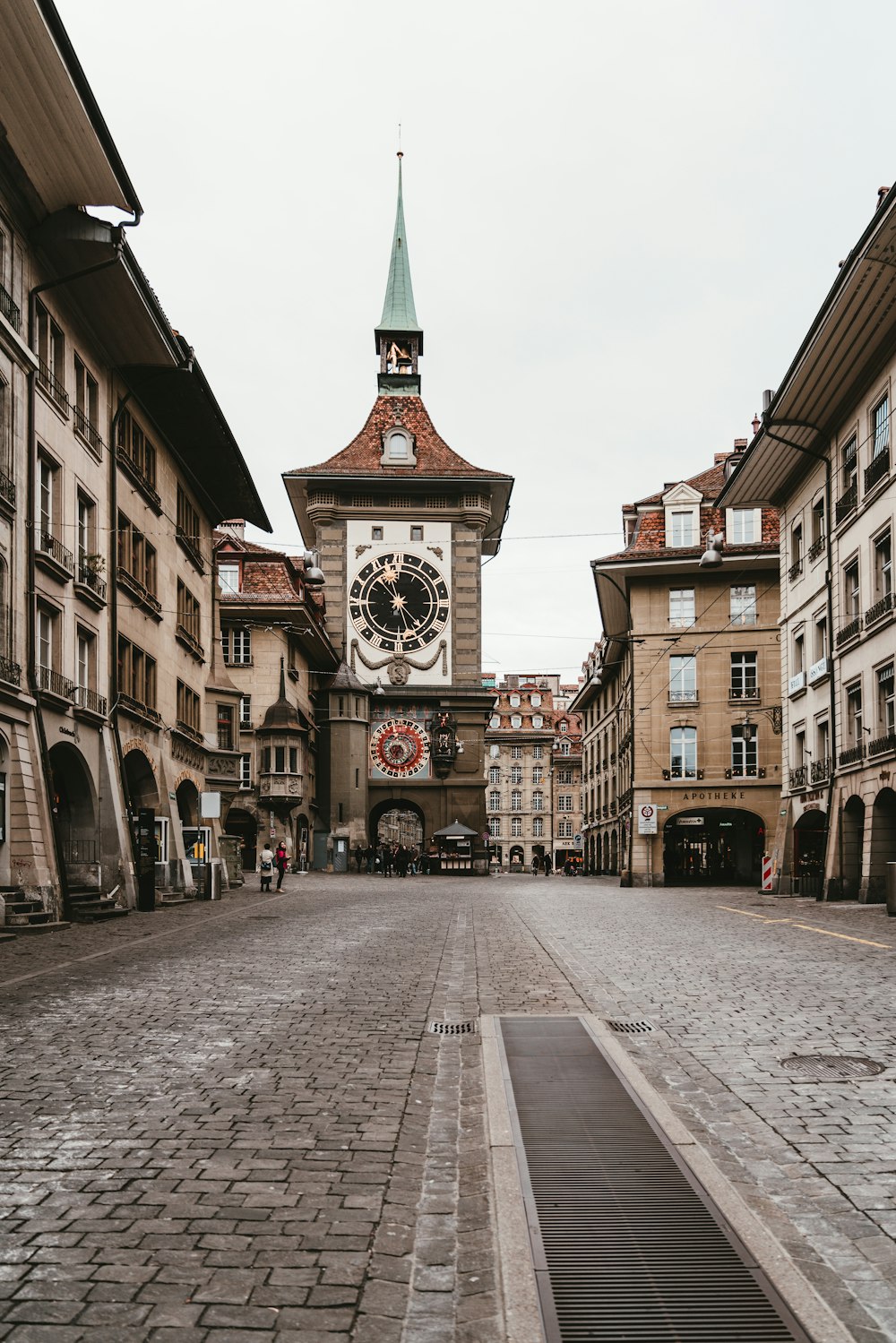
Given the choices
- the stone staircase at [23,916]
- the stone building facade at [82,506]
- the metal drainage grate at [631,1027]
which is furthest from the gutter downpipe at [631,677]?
the metal drainage grate at [631,1027]

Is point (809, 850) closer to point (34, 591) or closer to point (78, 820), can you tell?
point (78, 820)

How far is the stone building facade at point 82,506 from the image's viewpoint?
21.8m

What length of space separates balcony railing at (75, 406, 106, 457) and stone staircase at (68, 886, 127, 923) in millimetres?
9150

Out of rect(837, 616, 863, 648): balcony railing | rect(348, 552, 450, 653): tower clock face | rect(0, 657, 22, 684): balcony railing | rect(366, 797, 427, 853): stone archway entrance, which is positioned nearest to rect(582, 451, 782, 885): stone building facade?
rect(348, 552, 450, 653): tower clock face

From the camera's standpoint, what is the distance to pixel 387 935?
2002 centimetres

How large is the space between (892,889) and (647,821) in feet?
92.2

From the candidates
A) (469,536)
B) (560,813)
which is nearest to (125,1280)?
(469,536)

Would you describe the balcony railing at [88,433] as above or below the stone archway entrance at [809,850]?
above

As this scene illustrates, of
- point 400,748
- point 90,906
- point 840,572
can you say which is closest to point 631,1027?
point 90,906

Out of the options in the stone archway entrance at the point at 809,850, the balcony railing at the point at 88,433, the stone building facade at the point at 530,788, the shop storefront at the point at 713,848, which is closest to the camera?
the balcony railing at the point at 88,433

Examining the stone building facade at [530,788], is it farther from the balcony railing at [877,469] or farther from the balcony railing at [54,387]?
the balcony railing at [54,387]

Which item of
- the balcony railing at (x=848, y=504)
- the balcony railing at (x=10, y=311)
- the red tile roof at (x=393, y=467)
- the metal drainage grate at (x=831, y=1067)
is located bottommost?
the metal drainage grate at (x=831, y=1067)

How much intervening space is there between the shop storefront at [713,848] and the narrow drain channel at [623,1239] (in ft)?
152

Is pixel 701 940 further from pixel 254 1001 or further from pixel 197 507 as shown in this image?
pixel 197 507
